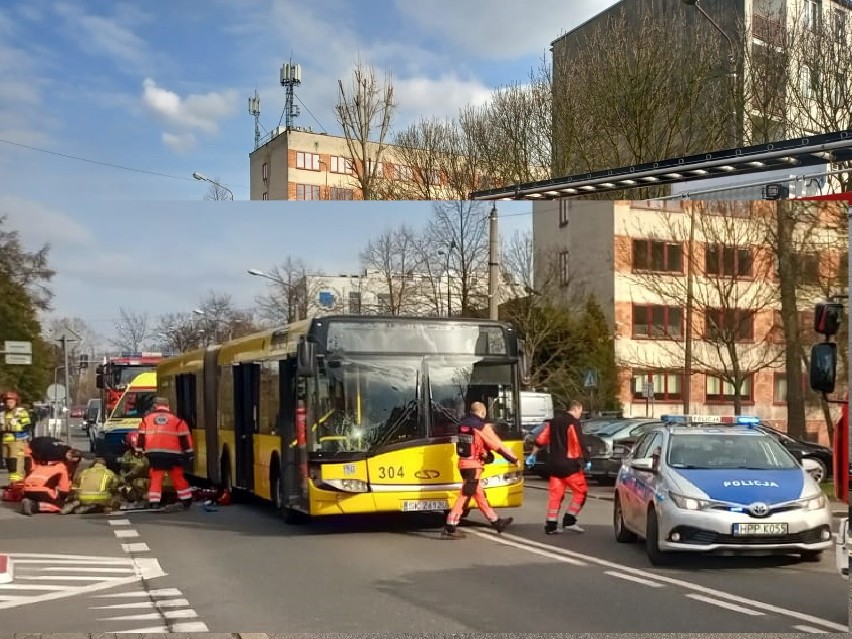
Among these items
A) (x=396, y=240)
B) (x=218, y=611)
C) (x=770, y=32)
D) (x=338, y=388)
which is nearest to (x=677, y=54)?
(x=770, y=32)

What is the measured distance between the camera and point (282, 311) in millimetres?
6324

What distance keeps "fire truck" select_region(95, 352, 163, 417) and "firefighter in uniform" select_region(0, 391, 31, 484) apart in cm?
44

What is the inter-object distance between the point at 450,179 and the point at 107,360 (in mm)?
17032

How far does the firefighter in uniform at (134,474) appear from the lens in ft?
22.4

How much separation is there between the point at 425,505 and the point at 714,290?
8.83 ft

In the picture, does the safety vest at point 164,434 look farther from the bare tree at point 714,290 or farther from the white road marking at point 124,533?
the bare tree at point 714,290

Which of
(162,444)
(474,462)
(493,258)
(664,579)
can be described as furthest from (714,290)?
(162,444)

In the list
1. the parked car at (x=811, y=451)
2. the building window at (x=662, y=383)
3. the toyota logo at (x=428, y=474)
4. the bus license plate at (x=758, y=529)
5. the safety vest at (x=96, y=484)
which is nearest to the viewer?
the parked car at (x=811, y=451)

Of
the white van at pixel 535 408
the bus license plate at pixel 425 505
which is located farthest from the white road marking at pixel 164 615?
the white van at pixel 535 408

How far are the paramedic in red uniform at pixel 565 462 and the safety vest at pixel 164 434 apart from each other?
2.36m

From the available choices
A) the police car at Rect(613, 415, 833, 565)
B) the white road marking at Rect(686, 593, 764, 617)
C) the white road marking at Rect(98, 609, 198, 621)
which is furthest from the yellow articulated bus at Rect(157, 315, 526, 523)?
the white road marking at Rect(686, 593, 764, 617)

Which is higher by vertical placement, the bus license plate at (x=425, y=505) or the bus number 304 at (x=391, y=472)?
the bus number 304 at (x=391, y=472)

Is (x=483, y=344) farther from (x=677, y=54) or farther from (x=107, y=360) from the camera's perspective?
(x=677, y=54)

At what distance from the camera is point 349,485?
8.15 meters
